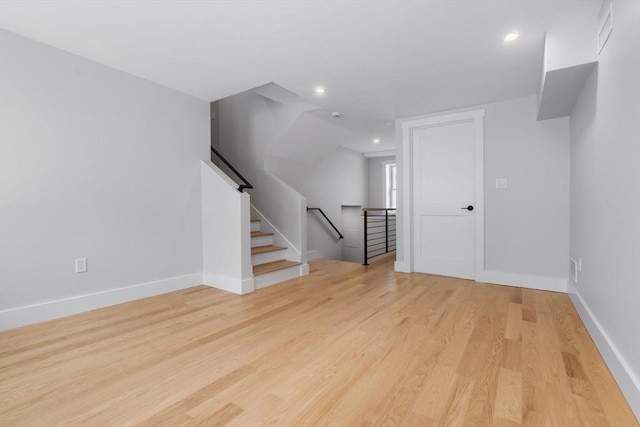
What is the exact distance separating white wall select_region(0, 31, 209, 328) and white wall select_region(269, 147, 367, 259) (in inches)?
71.9

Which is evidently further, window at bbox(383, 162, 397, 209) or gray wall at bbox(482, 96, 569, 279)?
window at bbox(383, 162, 397, 209)

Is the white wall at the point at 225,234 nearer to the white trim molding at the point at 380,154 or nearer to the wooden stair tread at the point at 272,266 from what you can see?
the wooden stair tread at the point at 272,266

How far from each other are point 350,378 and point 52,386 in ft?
5.06

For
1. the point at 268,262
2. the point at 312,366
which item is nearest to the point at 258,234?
the point at 268,262

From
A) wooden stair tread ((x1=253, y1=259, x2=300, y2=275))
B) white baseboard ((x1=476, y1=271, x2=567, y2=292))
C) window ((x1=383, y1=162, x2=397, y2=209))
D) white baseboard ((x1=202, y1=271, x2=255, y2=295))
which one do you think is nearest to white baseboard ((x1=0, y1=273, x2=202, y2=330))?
white baseboard ((x1=202, y1=271, x2=255, y2=295))

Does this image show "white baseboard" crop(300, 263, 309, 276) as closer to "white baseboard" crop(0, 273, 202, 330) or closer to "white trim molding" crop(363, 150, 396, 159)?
"white baseboard" crop(0, 273, 202, 330)

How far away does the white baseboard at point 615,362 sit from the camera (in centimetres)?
132

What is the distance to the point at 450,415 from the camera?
131 cm

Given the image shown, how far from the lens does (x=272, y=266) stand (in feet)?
12.5

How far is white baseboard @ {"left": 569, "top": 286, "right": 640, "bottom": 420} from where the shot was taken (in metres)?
1.32

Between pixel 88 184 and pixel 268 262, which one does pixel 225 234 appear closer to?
pixel 268 262

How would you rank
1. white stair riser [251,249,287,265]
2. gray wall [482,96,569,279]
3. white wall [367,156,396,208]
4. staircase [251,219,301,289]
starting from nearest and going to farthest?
gray wall [482,96,569,279]
staircase [251,219,301,289]
white stair riser [251,249,287,265]
white wall [367,156,396,208]

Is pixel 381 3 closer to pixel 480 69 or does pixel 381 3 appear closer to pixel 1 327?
pixel 480 69

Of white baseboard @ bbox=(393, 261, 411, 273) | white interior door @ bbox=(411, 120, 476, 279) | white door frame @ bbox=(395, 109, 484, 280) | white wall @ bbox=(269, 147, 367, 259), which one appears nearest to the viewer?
white interior door @ bbox=(411, 120, 476, 279)
